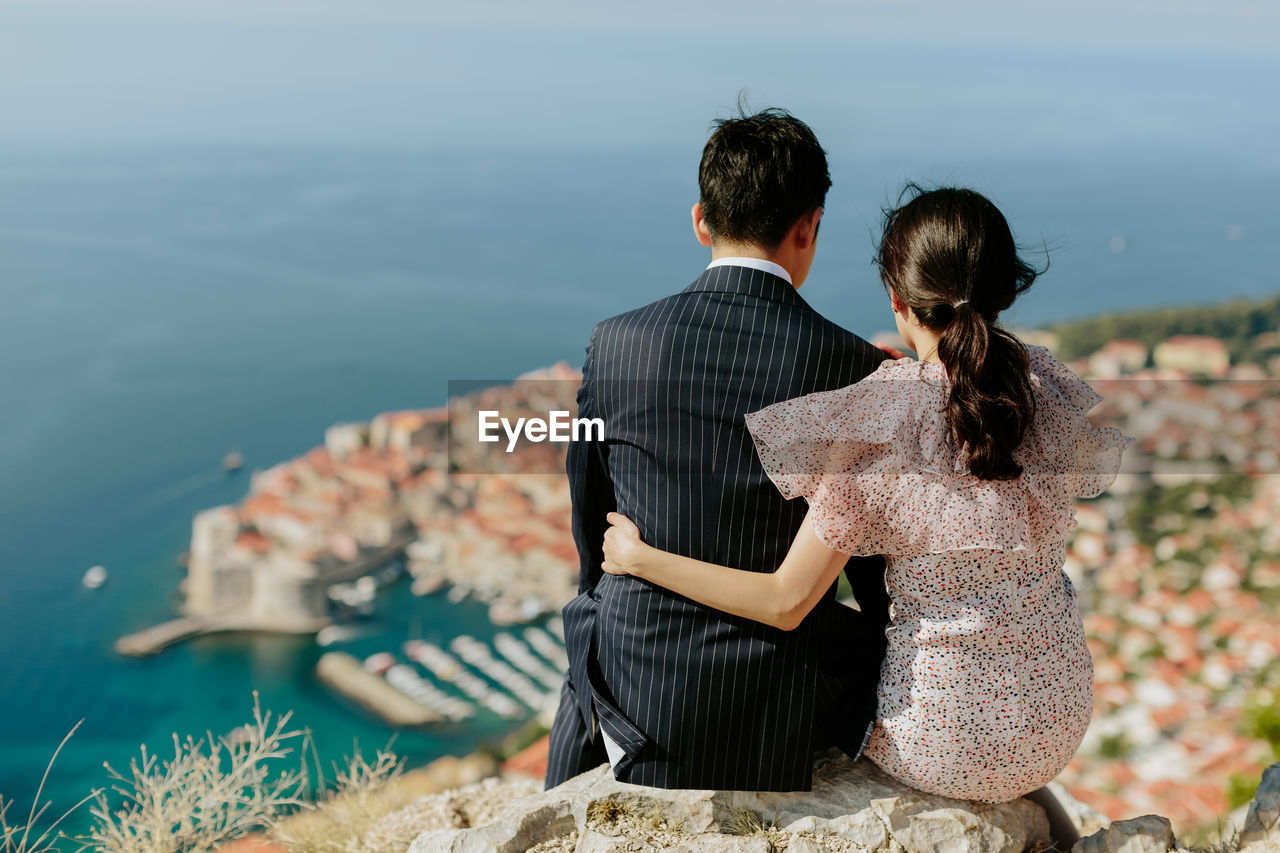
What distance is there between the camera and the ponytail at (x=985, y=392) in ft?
3.05

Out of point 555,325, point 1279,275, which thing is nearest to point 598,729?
point 555,325

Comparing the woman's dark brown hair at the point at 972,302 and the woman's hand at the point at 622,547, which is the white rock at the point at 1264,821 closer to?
the woman's dark brown hair at the point at 972,302

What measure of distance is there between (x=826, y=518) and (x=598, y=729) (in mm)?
488

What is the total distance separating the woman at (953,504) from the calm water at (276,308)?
27 centimetres

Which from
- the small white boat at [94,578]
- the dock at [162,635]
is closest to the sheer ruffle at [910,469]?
the dock at [162,635]

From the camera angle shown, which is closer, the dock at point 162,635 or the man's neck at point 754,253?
the man's neck at point 754,253

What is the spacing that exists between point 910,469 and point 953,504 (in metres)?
0.06

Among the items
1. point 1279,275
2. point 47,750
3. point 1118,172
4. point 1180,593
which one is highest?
point 1118,172

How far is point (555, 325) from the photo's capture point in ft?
135

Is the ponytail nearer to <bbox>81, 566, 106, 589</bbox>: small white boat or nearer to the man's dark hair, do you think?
the man's dark hair

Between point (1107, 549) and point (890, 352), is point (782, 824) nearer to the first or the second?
point (890, 352)

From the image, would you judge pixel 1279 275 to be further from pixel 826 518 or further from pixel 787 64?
pixel 787 64

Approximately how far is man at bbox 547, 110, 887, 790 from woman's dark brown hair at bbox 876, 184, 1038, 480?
95 millimetres

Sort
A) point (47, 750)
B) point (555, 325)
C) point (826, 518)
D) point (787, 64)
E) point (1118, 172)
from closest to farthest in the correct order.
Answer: point (826, 518) < point (47, 750) < point (555, 325) < point (1118, 172) < point (787, 64)
